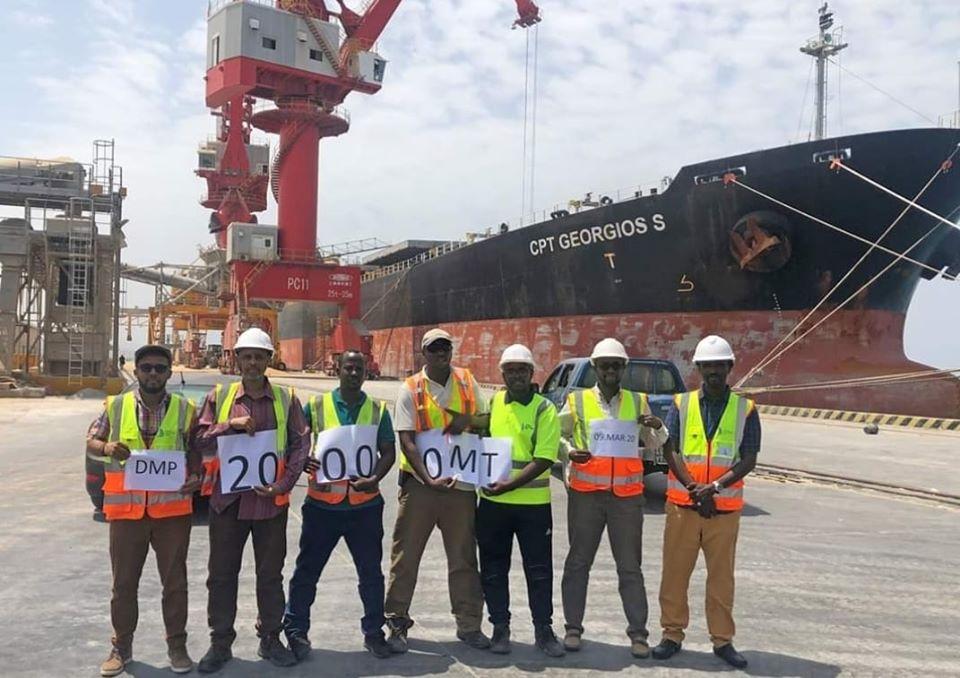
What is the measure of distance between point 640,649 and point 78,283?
26.8 metres

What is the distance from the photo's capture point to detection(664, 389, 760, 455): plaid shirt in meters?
4.55

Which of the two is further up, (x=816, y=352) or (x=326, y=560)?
(x=816, y=352)

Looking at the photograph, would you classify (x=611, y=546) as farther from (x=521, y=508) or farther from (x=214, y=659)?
(x=214, y=659)

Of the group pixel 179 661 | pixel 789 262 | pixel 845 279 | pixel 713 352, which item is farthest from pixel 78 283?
pixel 713 352

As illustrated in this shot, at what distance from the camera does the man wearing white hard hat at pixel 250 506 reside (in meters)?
4.26

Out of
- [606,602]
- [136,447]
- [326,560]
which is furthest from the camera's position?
[606,602]

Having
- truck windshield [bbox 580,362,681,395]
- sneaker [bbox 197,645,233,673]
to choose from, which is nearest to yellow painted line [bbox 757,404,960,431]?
truck windshield [bbox 580,362,681,395]

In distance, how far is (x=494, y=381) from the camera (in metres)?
29.3

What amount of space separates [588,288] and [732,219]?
500 cm

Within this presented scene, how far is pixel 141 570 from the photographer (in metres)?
4.22

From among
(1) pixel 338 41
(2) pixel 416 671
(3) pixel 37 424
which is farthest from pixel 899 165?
(1) pixel 338 41

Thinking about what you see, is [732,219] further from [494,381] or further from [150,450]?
[150,450]

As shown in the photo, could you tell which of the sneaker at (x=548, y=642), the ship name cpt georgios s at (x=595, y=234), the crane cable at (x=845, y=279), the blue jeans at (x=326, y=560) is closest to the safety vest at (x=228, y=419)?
the blue jeans at (x=326, y=560)

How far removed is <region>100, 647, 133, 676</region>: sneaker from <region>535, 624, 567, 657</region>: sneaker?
2.26 meters
